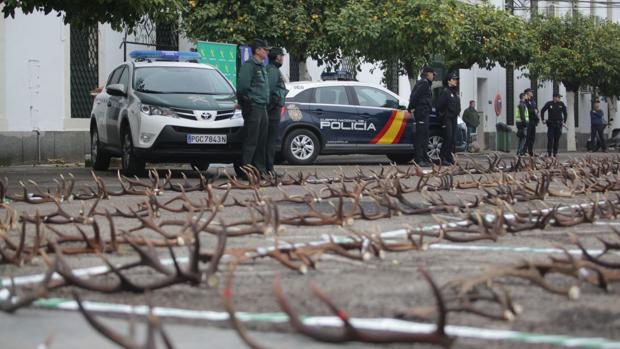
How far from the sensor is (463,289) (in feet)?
12.8

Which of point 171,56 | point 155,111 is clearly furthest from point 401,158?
point 155,111

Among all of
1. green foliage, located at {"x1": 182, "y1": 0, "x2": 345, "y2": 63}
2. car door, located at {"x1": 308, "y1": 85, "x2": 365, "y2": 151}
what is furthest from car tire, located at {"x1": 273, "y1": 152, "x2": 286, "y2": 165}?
green foliage, located at {"x1": 182, "y1": 0, "x2": 345, "y2": 63}

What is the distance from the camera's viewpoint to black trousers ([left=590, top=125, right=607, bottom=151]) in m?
40.0

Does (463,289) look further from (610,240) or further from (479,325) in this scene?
(610,240)

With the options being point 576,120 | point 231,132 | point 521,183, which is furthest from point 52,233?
point 576,120

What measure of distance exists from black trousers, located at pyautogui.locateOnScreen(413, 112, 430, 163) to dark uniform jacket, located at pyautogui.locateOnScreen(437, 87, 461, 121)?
676 mm

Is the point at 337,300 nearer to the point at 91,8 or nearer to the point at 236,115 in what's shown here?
the point at 91,8

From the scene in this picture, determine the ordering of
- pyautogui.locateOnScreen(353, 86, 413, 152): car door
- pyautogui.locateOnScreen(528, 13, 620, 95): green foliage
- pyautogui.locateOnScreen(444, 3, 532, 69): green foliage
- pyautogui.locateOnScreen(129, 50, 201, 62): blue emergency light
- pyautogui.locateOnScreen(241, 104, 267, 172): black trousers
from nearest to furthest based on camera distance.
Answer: pyautogui.locateOnScreen(241, 104, 267, 172): black trousers
pyautogui.locateOnScreen(129, 50, 201, 62): blue emergency light
pyautogui.locateOnScreen(353, 86, 413, 152): car door
pyautogui.locateOnScreen(444, 3, 532, 69): green foliage
pyautogui.locateOnScreen(528, 13, 620, 95): green foliage

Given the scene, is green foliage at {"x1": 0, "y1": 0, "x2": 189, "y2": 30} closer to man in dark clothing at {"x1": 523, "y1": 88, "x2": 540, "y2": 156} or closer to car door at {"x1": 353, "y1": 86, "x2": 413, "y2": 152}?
car door at {"x1": 353, "y1": 86, "x2": 413, "y2": 152}

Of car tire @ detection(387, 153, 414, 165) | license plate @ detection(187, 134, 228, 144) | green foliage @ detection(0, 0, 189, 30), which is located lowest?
car tire @ detection(387, 153, 414, 165)

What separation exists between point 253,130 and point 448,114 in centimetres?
714

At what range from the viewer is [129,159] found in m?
14.1

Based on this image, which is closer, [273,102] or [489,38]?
[273,102]

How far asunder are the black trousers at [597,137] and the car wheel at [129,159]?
92.3 feet
